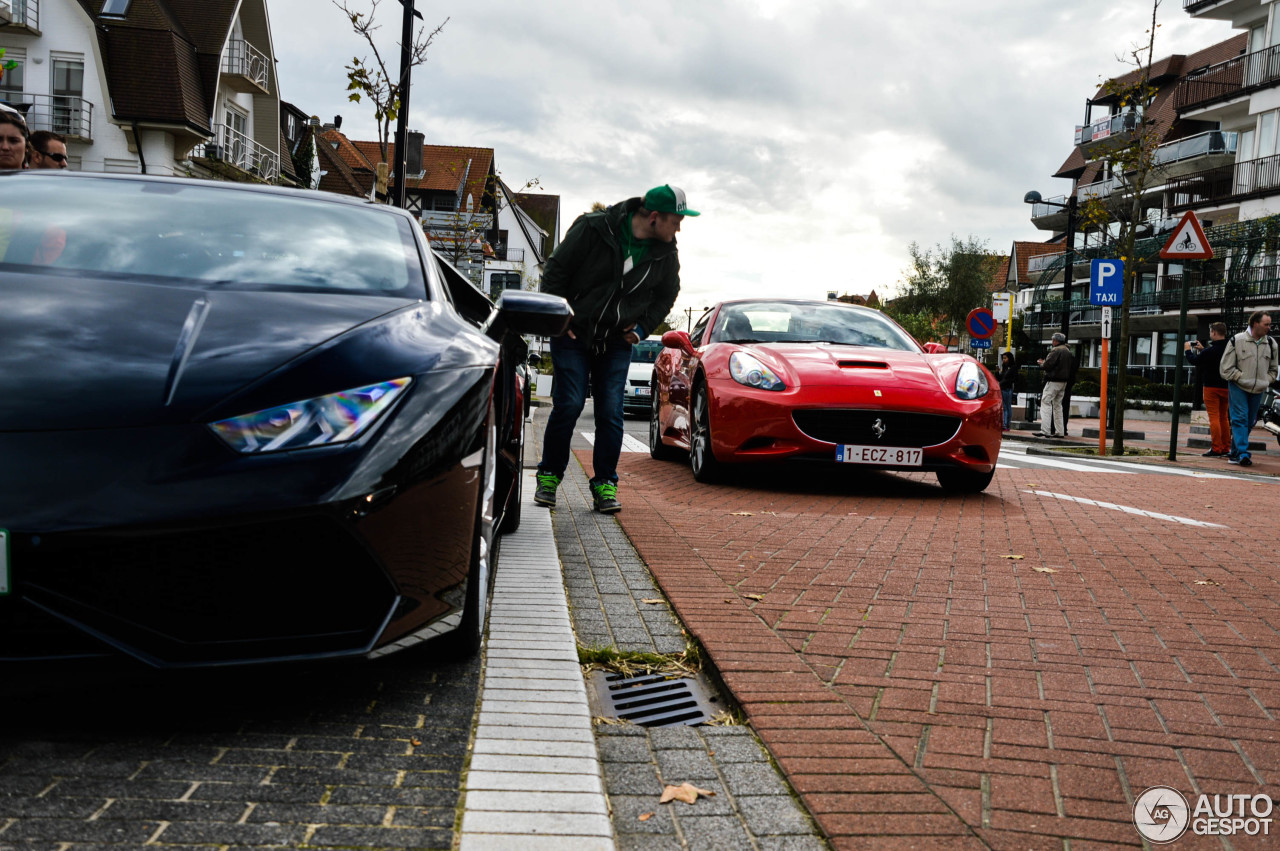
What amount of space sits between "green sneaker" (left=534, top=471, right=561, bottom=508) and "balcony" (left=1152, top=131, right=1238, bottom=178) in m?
42.7

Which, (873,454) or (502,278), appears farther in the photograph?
(502,278)

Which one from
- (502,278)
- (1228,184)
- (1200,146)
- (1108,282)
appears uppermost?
(1200,146)

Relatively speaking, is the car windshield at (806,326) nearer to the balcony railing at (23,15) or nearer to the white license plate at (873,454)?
the white license plate at (873,454)

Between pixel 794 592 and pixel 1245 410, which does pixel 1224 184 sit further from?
pixel 794 592

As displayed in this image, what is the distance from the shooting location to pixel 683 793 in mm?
2295

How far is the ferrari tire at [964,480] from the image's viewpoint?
26.8 feet

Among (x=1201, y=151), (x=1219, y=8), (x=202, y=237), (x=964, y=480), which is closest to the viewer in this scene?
(x=202, y=237)

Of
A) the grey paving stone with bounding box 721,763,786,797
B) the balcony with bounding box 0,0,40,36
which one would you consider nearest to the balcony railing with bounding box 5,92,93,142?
the balcony with bounding box 0,0,40,36

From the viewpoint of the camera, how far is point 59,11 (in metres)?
28.8

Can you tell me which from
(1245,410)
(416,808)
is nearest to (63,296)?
(416,808)

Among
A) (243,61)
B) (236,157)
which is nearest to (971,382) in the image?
(243,61)

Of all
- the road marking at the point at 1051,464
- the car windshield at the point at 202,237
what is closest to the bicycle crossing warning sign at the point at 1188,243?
the road marking at the point at 1051,464

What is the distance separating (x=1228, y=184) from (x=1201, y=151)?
1.98 meters

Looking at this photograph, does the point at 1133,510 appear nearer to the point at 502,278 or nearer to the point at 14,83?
the point at 14,83
